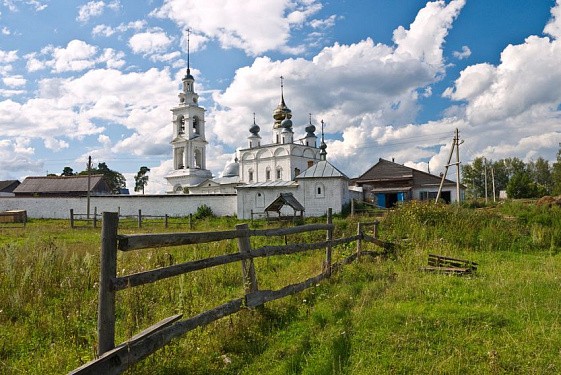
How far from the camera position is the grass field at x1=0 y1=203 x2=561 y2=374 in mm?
3883

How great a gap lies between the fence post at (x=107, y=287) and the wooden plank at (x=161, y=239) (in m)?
0.12

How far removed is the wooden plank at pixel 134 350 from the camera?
3.01 metres

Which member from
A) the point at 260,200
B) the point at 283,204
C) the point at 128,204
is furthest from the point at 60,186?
the point at 283,204

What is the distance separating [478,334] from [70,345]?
13.8 feet

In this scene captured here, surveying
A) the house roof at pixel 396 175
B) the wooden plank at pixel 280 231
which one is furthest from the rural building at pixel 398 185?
the wooden plank at pixel 280 231

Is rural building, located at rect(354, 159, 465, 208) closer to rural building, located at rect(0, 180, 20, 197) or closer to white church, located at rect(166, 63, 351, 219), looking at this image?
white church, located at rect(166, 63, 351, 219)

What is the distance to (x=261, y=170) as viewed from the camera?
1796 inches

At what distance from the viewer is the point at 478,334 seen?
4438 mm

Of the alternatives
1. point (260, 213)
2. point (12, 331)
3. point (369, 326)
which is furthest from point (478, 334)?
point (260, 213)

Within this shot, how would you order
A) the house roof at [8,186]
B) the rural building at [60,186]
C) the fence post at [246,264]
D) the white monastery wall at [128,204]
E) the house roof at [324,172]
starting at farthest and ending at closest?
the house roof at [8,186] < the rural building at [60,186] < the white monastery wall at [128,204] < the house roof at [324,172] < the fence post at [246,264]

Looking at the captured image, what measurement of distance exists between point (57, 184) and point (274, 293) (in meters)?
46.8

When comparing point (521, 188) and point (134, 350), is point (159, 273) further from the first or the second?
point (521, 188)

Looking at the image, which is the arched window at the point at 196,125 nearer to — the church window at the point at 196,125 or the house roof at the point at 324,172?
the church window at the point at 196,125

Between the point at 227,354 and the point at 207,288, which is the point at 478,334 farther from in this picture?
the point at 207,288
